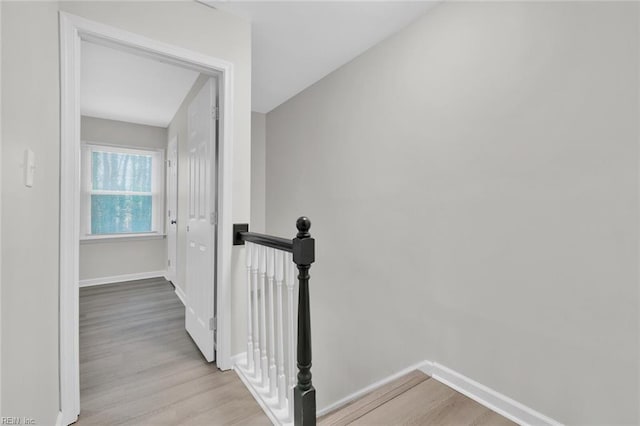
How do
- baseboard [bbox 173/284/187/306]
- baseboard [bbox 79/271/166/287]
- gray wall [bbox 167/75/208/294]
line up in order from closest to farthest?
gray wall [bbox 167/75/208/294] < baseboard [bbox 173/284/187/306] < baseboard [bbox 79/271/166/287]

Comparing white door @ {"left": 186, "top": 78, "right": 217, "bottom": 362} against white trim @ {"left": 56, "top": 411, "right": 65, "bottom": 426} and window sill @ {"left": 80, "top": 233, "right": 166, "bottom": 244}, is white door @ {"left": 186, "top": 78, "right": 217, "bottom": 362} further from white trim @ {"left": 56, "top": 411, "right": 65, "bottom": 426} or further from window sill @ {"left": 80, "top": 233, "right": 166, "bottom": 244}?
window sill @ {"left": 80, "top": 233, "right": 166, "bottom": 244}

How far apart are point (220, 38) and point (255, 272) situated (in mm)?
1611

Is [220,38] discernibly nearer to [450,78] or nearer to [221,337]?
[450,78]

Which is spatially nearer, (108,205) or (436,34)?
(436,34)

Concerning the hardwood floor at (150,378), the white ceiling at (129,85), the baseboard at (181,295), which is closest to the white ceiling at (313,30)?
the white ceiling at (129,85)

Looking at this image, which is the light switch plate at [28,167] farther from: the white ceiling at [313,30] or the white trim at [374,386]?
the white trim at [374,386]

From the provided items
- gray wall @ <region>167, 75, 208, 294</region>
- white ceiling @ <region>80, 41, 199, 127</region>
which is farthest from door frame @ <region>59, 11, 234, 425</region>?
gray wall @ <region>167, 75, 208, 294</region>

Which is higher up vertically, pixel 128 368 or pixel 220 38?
pixel 220 38

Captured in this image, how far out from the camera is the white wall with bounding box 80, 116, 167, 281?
13.4ft

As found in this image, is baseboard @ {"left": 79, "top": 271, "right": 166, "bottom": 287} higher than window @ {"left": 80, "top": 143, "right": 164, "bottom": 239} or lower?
lower

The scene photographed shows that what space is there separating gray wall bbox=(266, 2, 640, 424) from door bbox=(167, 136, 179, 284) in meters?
2.55

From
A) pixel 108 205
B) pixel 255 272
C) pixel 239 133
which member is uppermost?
pixel 239 133

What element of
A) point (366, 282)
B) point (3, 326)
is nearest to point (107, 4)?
point (3, 326)

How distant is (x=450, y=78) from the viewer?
1.76m
